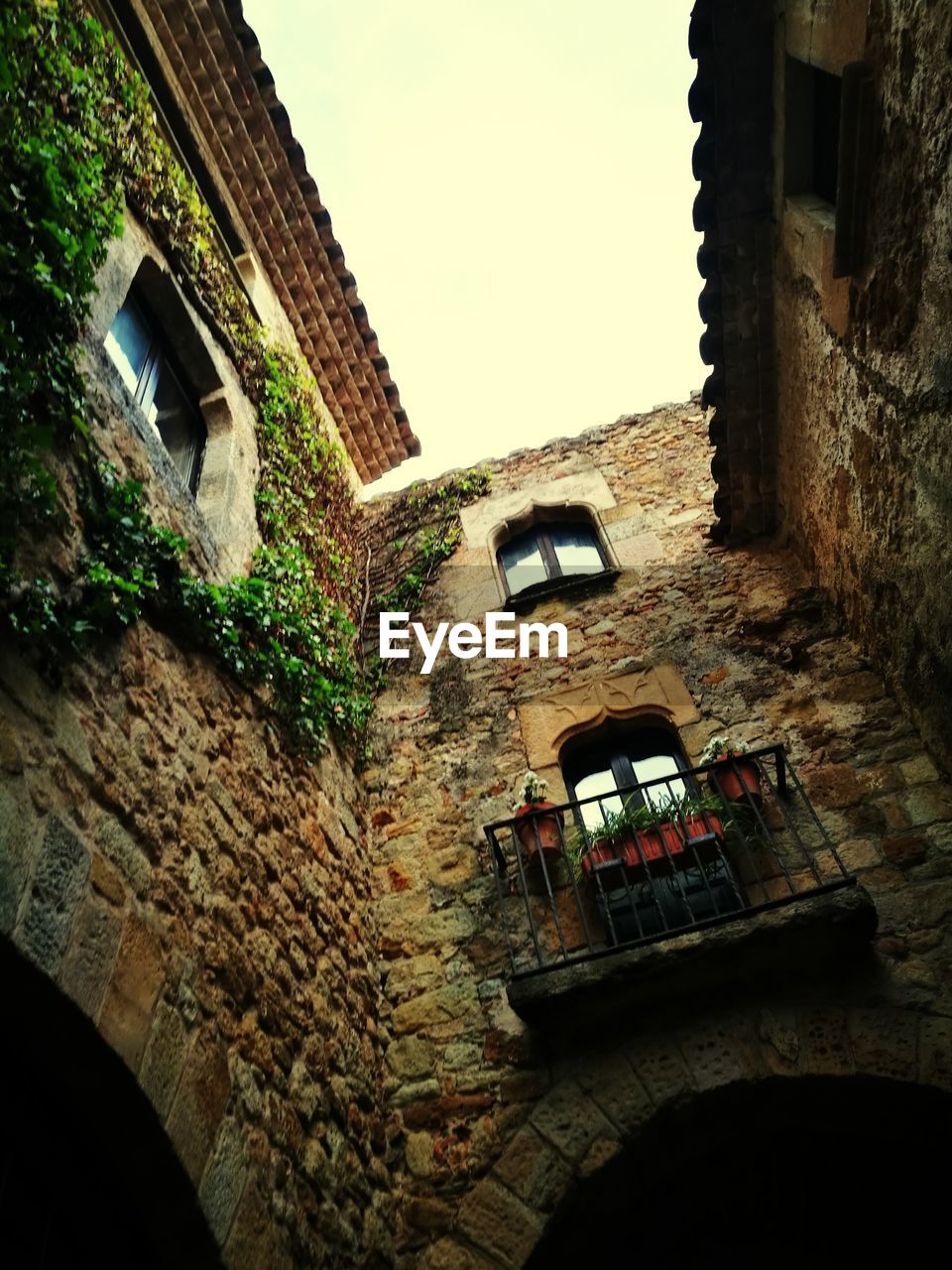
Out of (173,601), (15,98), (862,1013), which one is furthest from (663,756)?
(15,98)

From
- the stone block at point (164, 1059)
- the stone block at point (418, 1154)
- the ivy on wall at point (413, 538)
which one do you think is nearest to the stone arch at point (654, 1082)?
the stone block at point (418, 1154)

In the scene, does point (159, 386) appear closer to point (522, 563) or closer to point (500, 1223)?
point (522, 563)

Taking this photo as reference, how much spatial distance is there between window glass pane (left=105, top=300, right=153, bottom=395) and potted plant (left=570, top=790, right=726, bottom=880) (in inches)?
139

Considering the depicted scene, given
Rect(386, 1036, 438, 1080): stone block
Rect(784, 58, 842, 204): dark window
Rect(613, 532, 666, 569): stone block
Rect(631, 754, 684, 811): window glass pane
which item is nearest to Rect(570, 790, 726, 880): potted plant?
Rect(631, 754, 684, 811): window glass pane

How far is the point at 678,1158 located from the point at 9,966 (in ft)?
10.5

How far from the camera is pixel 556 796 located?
532 centimetres

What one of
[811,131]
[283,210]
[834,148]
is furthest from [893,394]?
[283,210]

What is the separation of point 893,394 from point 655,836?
7.91 ft

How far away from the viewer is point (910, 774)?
4570 millimetres

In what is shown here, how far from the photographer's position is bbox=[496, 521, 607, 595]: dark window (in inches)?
288

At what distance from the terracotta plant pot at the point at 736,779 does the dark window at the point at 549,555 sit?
265cm

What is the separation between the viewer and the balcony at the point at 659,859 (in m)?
4.46

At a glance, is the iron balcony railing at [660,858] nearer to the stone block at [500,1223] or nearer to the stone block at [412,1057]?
the stone block at [412,1057]

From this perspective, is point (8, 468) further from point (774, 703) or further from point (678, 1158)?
point (774, 703)
